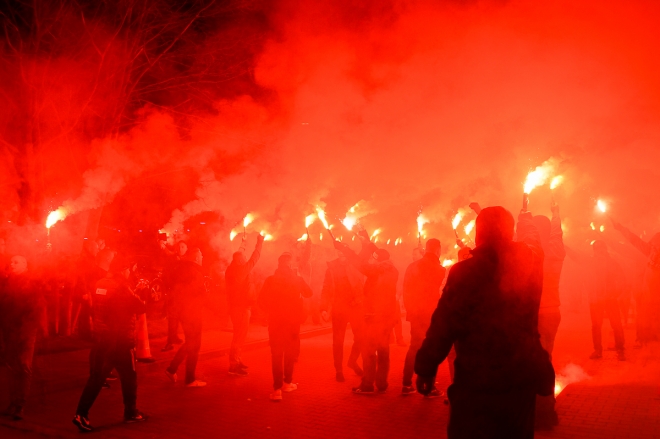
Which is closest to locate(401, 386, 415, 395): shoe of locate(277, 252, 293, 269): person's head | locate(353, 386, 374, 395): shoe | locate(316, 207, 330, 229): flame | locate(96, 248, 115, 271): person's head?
locate(353, 386, 374, 395): shoe

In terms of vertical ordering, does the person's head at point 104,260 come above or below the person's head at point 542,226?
below

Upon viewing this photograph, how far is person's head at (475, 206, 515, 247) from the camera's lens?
10.1 feet

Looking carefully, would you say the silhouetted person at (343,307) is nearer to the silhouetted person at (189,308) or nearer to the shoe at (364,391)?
the shoe at (364,391)

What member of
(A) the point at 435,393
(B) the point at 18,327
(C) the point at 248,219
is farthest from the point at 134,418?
(C) the point at 248,219

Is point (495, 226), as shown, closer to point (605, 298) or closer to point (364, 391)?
point (364, 391)

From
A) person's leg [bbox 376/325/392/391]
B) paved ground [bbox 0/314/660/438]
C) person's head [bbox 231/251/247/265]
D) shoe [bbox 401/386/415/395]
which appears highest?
person's head [bbox 231/251/247/265]

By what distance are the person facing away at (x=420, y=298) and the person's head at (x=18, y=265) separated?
4636mm

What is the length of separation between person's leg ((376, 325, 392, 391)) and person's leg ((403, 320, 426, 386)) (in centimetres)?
28

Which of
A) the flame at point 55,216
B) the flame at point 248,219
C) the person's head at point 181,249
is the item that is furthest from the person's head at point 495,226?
the flame at point 55,216

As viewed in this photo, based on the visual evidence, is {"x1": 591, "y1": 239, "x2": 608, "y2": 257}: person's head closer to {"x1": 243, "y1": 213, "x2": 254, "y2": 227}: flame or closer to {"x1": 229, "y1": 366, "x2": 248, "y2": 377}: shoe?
{"x1": 229, "y1": 366, "x2": 248, "y2": 377}: shoe

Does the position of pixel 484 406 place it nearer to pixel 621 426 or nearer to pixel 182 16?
pixel 621 426

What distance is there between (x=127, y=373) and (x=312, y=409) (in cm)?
212

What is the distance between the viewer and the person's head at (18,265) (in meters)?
5.86

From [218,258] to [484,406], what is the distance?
11819 millimetres
